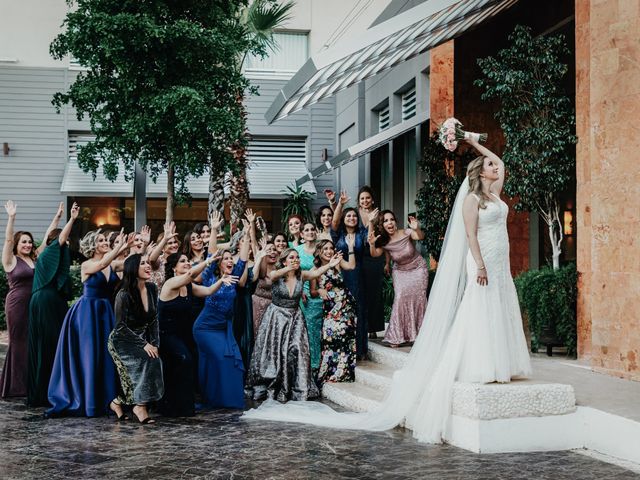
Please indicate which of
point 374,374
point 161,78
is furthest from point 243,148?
point 374,374

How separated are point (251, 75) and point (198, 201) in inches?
152

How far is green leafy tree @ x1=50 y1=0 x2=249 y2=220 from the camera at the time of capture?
14.7 metres

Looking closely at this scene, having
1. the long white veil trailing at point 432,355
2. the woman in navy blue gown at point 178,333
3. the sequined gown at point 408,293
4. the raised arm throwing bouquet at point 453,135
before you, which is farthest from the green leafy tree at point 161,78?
the long white veil trailing at point 432,355

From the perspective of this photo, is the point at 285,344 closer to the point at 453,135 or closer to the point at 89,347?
the point at 89,347

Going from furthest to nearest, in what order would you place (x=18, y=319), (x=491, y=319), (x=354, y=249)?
(x=354, y=249) < (x=18, y=319) < (x=491, y=319)

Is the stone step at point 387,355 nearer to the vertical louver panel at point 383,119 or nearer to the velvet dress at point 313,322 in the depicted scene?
the velvet dress at point 313,322

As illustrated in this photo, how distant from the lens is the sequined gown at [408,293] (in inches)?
406

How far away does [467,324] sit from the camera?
695 cm

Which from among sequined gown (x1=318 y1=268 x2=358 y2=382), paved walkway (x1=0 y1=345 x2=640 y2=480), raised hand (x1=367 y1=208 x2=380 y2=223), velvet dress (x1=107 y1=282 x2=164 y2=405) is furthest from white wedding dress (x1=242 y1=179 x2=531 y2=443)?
raised hand (x1=367 y1=208 x2=380 y2=223)

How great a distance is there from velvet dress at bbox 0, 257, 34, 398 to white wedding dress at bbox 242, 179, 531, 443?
3983mm

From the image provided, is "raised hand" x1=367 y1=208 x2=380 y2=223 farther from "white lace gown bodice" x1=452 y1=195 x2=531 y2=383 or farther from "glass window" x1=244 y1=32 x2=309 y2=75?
"glass window" x1=244 y1=32 x2=309 y2=75

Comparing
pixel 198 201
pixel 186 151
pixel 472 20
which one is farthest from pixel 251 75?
pixel 472 20

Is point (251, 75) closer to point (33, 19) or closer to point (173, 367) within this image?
point (33, 19)

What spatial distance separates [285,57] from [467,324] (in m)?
18.3
